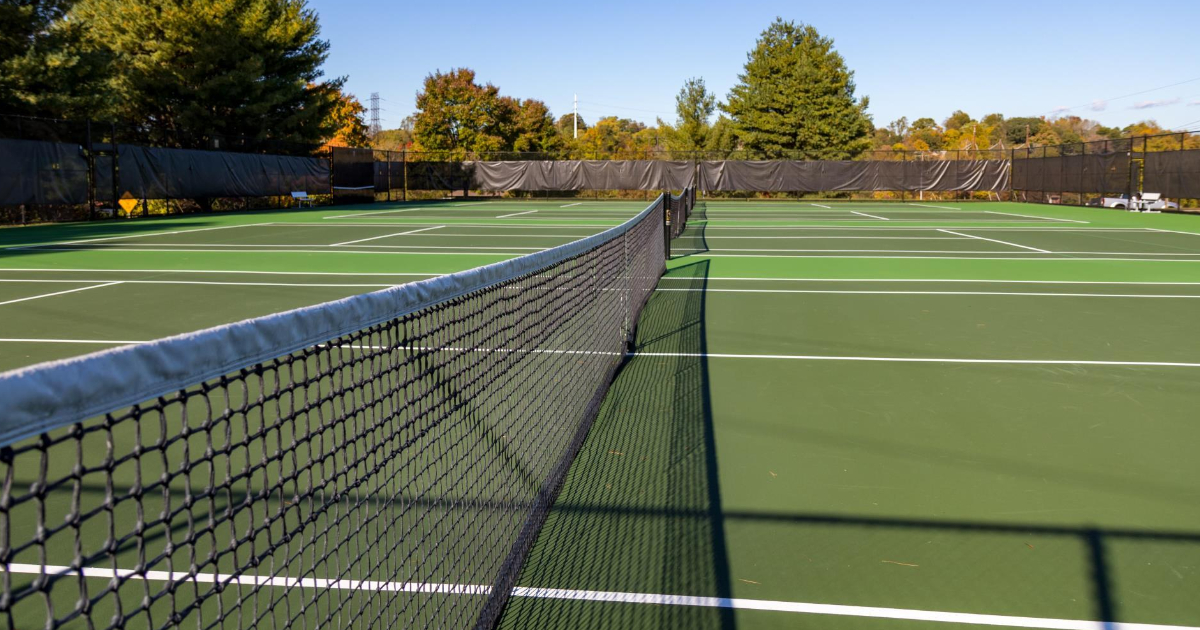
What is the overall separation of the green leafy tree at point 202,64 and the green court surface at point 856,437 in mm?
26631

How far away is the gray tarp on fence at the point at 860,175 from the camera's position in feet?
144

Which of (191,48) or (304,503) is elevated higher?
(191,48)

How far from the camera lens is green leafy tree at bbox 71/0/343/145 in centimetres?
3825

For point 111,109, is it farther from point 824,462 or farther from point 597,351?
point 824,462

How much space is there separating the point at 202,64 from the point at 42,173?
51.9 feet

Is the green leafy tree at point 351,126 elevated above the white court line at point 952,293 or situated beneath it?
elevated above

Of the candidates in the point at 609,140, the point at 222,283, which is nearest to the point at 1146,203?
the point at 222,283

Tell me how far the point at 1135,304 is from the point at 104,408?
12.2 m

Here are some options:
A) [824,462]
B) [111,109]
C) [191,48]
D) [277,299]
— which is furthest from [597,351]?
[191,48]

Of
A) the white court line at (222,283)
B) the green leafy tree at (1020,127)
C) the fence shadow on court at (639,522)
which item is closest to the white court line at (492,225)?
the white court line at (222,283)

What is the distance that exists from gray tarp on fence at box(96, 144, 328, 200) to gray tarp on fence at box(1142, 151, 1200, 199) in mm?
33337

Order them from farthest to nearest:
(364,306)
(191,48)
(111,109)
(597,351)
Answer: (191,48)
(111,109)
(597,351)
(364,306)

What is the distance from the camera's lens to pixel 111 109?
3250 centimetres

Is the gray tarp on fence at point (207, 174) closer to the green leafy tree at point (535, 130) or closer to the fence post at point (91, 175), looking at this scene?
the fence post at point (91, 175)
